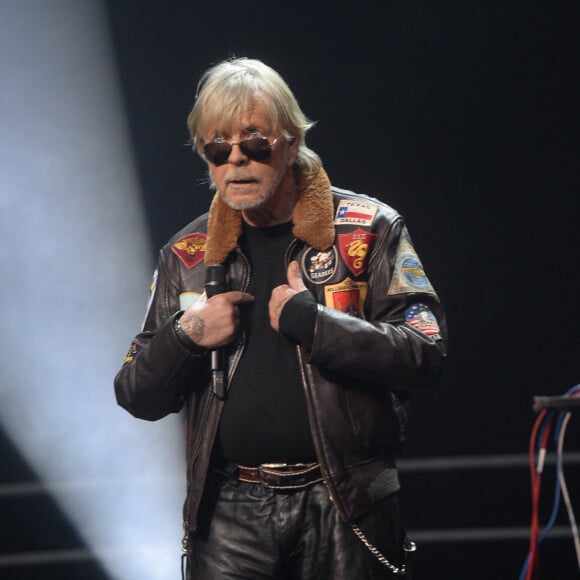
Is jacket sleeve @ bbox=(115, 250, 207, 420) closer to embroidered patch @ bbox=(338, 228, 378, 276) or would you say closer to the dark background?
embroidered patch @ bbox=(338, 228, 378, 276)

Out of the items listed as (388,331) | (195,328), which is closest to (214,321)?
(195,328)

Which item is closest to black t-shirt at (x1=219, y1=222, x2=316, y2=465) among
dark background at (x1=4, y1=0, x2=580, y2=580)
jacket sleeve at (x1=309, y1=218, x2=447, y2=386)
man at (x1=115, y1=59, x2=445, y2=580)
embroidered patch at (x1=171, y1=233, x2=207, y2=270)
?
man at (x1=115, y1=59, x2=445, y2=580)

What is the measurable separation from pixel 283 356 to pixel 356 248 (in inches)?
12.7

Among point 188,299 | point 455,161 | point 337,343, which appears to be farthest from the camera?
point 455,161

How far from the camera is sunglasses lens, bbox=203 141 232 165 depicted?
226 centimetres

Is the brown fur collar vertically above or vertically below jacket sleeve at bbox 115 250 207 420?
above

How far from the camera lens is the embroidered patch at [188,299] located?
2350 millimetres

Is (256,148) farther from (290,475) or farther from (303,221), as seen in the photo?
(290,475)

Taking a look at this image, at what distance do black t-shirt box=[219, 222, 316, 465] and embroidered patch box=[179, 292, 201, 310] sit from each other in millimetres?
168

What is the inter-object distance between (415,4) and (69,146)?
1485 millimetres

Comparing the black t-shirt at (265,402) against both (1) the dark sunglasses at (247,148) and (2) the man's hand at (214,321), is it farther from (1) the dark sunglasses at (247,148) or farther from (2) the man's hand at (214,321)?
(1) the dark sunglasses at (247,148)

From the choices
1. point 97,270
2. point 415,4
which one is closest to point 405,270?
point 415,4

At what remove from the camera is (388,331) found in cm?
208

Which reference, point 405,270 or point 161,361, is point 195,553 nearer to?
point 161,361
